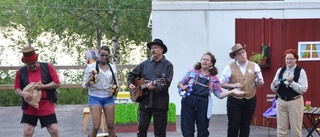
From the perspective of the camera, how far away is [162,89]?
941 centimetres

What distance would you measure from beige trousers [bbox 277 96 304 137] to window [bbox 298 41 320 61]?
2464 mm

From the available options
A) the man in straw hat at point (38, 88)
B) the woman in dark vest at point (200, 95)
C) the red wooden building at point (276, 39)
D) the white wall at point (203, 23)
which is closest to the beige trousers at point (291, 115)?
the woman in dark vest at point (200, 95)

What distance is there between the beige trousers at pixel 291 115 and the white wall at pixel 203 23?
4.40m

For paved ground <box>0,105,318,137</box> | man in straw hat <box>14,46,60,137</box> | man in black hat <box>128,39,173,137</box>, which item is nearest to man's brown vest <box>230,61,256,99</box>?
man in black hat <box>128,39,173,137</box>

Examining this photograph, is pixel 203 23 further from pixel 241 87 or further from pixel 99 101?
pixel 99 101

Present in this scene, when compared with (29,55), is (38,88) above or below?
below

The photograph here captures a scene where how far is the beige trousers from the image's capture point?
33.6 feet

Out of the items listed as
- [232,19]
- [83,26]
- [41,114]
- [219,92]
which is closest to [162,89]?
[219,92]

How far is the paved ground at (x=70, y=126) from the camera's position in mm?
12320

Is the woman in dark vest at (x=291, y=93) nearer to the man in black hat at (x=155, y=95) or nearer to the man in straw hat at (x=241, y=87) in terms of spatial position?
the man in straw hat at (x=241, y=87)

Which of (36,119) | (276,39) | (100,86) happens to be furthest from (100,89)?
(276,39)

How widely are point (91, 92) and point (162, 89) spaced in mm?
1281

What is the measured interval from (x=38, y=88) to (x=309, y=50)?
569 centimetres

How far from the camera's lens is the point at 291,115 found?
33.7ft
